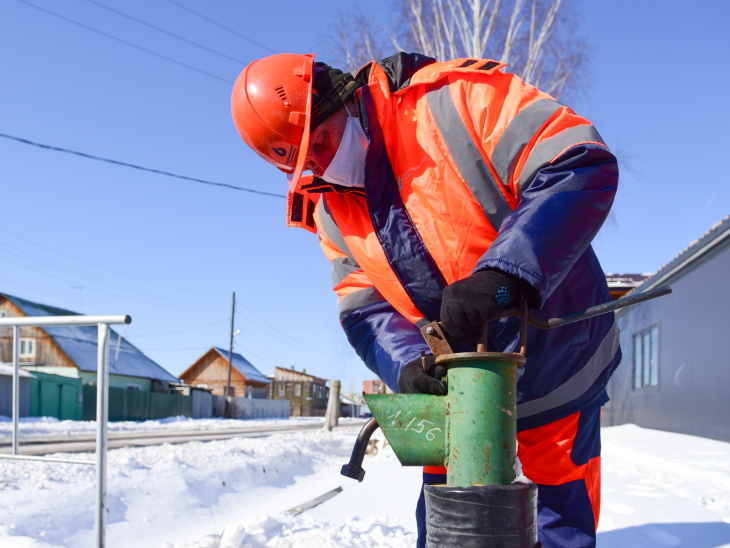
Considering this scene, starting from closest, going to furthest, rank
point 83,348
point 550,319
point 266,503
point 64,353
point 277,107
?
point 550,319 → point 277,107 → point 266,503 → point 64,353 → point 83,348

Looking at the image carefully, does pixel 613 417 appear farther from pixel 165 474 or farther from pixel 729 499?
pixel 165 474

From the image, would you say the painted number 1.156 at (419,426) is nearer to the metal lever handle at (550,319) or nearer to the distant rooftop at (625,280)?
the metal lever handle at (550,319)

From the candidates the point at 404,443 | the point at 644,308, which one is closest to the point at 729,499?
the point at 404,443

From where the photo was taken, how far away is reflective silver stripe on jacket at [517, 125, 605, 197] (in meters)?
1.12

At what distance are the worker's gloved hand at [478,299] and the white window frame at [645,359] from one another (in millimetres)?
9591

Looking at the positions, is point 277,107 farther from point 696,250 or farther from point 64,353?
point 64,353

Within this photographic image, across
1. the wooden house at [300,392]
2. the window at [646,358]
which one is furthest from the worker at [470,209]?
the wooden house at [300,392]

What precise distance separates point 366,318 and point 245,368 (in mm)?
48390

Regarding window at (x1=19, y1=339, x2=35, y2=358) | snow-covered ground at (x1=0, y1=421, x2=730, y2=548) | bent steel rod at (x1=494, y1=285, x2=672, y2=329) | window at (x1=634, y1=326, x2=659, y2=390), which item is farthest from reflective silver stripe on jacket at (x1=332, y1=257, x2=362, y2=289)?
window at (x1=634, y1=326, x2=659, y2=390)

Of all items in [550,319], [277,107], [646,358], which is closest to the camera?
[550,319]

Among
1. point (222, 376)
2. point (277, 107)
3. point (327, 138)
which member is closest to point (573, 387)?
point (327, 138)

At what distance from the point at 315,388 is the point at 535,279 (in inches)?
2155

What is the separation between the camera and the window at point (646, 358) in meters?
9.51

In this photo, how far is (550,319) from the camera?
1.04 m
